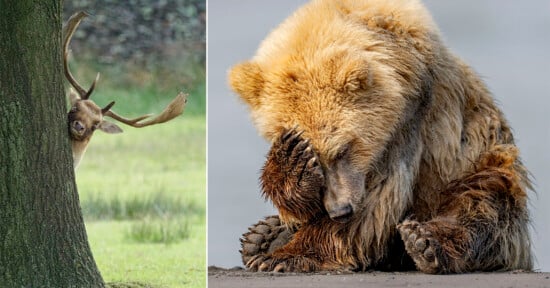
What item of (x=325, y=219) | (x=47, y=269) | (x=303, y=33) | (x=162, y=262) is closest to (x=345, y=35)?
(x=303, y=33)

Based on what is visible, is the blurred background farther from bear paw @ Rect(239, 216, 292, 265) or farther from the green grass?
bear paw @ Rect(239, 216, 292, 265)

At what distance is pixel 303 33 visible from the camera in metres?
4.95

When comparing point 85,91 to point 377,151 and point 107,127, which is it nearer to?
point 107,127

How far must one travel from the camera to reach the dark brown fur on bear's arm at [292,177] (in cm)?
470

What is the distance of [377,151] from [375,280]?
572 mm

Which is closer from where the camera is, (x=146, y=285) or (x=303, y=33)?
(x=303, y=33)

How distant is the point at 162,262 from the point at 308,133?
2653mm

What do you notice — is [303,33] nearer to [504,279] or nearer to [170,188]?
[504,279]

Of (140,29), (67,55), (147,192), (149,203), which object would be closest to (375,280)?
(67,55)

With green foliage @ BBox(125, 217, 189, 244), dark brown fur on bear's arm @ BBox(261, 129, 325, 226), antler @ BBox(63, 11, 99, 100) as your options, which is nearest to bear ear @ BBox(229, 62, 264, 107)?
dark brown fur on bear's arm @ BBox(261, 129, 325, 226)

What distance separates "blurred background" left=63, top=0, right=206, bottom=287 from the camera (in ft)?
24.7

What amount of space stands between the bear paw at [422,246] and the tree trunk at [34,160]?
5.22 ft

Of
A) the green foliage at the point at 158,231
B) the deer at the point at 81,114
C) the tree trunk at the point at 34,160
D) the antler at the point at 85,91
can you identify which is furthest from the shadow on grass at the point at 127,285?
the green foliage at the point at 158,231

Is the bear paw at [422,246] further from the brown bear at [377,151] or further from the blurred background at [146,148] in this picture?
the blurred background at [146,148]
